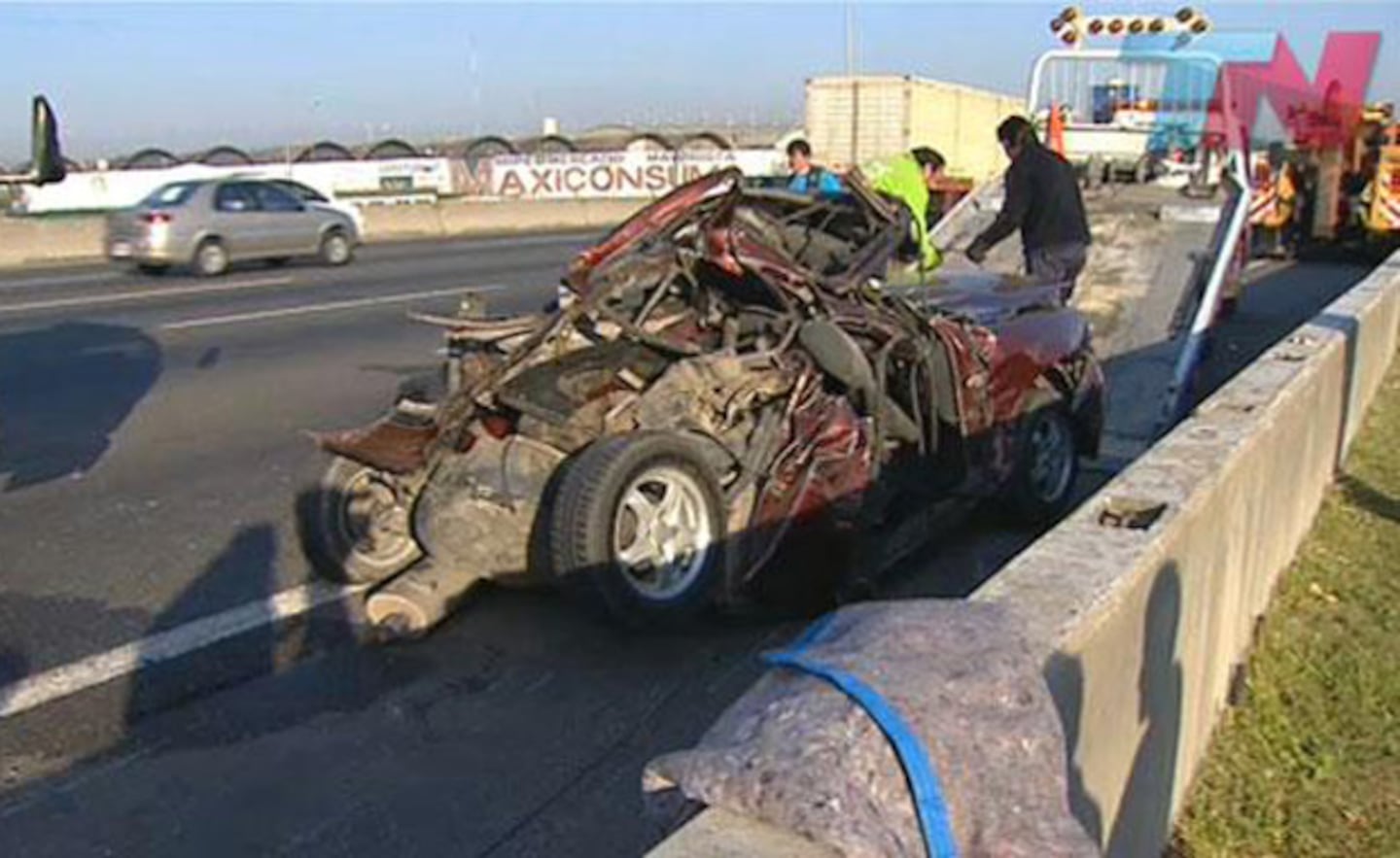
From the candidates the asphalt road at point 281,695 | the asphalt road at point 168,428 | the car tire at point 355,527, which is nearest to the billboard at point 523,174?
the asphalt road at point 168,428

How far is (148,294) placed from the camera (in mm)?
18312

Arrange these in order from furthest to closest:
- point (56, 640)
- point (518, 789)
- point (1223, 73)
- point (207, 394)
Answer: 1. point (1223, 73)
2. point (207, 394)
3. point (56, 640)
4. point (518, 789)

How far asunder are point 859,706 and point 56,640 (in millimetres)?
4547

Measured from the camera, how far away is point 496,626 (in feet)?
18.4

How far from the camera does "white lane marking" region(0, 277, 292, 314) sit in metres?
17.0

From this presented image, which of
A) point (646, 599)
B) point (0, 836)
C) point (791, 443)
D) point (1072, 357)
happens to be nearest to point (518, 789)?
point (646, 599)

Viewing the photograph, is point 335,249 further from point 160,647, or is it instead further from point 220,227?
point 160,647

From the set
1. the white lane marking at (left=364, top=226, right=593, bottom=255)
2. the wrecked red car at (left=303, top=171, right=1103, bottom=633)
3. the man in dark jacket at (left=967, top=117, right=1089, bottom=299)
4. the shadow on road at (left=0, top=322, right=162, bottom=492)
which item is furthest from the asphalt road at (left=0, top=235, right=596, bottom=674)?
the white lane marking at (left=364, top=226, right=593, bottom=255)

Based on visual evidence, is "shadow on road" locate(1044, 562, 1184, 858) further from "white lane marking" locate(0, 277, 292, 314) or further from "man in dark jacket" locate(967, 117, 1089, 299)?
"white lane marking" locate(0, 277, 292, 314)

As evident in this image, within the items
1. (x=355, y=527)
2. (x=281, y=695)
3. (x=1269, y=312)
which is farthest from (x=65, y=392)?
(x=1269, y=312)

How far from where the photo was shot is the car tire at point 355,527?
19.1ft

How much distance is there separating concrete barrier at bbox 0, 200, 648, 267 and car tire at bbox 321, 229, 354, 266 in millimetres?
5097

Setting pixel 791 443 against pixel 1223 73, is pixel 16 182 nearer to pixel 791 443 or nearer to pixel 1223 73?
pixel 791 443

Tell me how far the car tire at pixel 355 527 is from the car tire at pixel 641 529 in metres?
1.01
